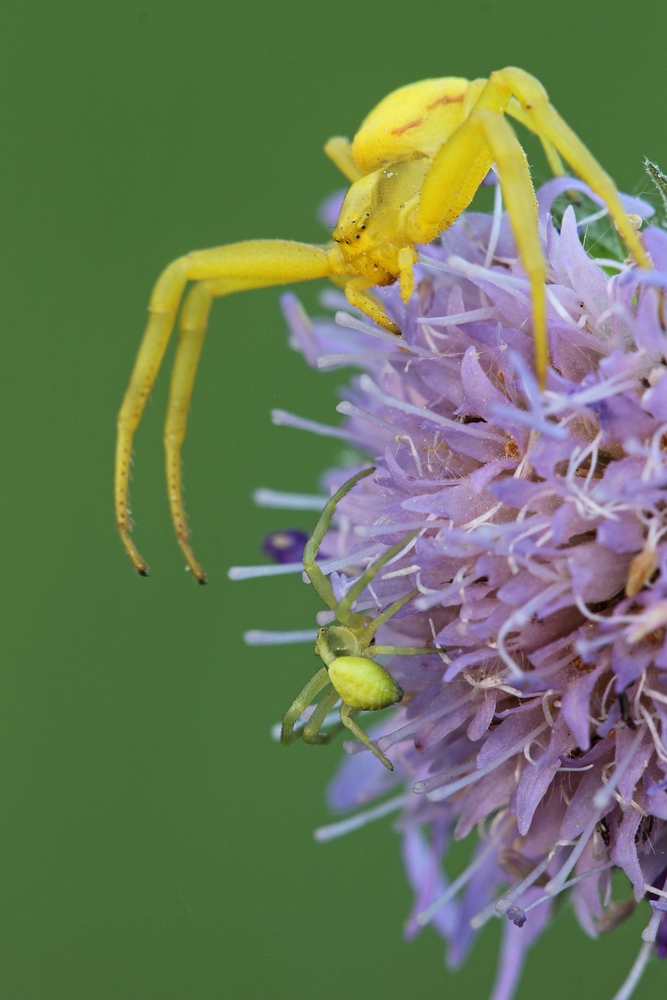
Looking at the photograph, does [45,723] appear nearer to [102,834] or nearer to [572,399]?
[102,834]

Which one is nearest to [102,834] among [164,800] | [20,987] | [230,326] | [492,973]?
[164,800]

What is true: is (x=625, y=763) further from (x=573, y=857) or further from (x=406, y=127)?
(x=406, y=127)

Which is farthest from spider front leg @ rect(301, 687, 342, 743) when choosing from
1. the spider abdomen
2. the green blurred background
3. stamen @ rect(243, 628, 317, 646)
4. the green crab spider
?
the green blurred background

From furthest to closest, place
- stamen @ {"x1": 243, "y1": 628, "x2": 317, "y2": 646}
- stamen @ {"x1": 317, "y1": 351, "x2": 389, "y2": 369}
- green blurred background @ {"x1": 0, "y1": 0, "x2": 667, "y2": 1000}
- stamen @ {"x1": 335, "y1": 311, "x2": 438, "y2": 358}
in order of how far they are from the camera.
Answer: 1. green blurred background @ {"x1": 0, "y1": 0, "x2": 667, "y2": 1000}
2. stamen @ {"x1": 243, "y1": 628, "x2": 317, "y2": 646}
3. stamen @ {"x1": 317, "y1": 351, "x2": 389, "y2": 369}
4. stamen @ {"x1": 335, "y1": 311, "x2": 438, "y2": 358}

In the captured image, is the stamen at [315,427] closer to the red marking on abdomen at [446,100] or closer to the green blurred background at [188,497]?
the red marking on abdomen at [446,100]

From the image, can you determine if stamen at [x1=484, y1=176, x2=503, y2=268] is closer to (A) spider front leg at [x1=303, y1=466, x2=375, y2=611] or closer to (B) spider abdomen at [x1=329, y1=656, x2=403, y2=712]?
(A) spider front leg at [x1=303, y1=466, x2=375, y2=611]

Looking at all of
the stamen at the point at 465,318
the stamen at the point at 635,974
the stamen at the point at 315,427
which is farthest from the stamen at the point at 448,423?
the stamen at the point at 635,974

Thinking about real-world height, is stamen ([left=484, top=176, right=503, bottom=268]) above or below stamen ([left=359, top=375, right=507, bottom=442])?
above
